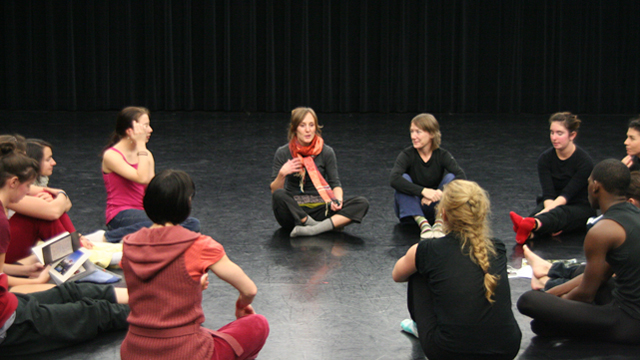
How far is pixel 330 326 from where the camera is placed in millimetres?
2834

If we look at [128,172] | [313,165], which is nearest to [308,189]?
[313,165]

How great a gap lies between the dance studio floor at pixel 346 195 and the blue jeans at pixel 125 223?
47 cm

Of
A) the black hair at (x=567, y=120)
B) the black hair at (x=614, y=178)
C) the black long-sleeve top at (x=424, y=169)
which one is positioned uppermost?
the black hair at (x=567, y=120)

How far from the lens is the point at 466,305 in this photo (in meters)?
2.31

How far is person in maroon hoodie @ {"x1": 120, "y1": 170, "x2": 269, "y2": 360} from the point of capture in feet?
6.81

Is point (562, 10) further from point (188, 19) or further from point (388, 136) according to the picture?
point (188, 19)

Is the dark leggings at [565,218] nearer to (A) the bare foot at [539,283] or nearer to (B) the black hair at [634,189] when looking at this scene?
(A) the bare foot at [539,283]

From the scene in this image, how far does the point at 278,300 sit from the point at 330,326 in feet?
1.23

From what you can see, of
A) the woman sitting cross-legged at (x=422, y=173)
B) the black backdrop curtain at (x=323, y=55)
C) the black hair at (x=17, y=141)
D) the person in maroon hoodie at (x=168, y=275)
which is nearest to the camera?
the person in maroon hoodie at (x=168, y=275)

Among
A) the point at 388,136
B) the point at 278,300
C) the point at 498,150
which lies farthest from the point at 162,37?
the point at 278,300

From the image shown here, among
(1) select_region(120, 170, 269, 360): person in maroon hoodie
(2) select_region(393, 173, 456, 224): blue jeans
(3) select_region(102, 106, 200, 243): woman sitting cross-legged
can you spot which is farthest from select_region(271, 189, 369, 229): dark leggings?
(1) select_region(120, 170, 269, 360): person in maroon hoodie

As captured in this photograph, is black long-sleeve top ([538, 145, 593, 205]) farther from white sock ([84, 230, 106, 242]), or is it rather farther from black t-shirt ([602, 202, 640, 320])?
white sock ([84, 230, 106, 242])

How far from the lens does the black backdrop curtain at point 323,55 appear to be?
413 inches

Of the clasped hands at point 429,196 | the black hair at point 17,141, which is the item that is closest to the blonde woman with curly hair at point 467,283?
the clasped hands at point 429,196
